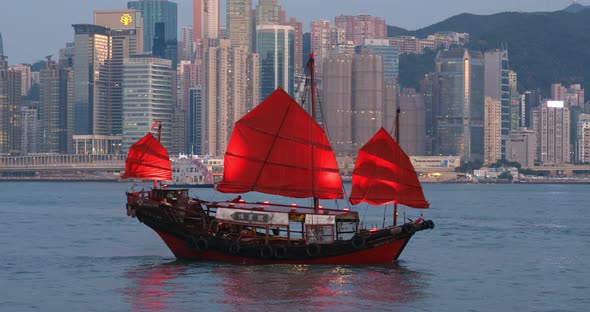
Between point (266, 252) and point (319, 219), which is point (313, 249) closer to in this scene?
point (319, 219)

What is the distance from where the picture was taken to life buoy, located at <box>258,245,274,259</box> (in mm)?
55562

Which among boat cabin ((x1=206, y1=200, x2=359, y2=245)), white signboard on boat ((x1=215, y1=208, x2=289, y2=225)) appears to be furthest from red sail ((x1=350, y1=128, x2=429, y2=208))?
white signboard on boat ((x1=215, y1=208, x2=289, y2=225))

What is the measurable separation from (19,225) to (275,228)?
4009 cm

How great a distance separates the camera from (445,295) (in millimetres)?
50344

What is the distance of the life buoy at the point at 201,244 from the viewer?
187ft

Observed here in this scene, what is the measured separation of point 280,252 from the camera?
182 ft

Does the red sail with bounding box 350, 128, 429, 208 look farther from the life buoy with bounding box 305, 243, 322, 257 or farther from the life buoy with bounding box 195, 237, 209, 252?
the life buoy with bounding box 195, 237, 209, 252

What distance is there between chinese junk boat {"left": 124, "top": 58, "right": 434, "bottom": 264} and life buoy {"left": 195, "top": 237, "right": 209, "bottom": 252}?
0.15 feet

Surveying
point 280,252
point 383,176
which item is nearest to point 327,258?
point 280,252

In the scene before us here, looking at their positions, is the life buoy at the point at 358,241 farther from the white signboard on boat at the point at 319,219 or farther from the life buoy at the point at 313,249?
the life buoy at the point at 313,249

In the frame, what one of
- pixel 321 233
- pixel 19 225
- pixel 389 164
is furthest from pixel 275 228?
pixel 19 225

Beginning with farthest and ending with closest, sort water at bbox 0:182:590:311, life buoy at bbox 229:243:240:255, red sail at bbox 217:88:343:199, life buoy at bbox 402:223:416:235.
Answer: red sail at bbox 217:88:343:199, life buoy at bbox 402:223:416:235, life buoy at bbox 229:243:240:255, water at bbox 0:182:590:311

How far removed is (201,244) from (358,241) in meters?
7.23

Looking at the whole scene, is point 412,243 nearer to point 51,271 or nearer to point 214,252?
point 214,252
